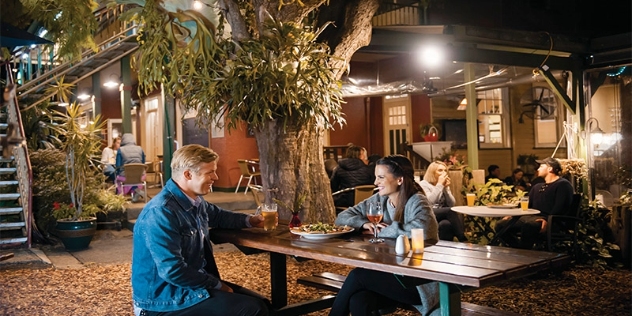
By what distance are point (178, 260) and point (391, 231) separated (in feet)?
4.60

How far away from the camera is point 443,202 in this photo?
308 inches

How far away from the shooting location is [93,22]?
8.59 meters

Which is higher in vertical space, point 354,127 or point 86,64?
point 86,64

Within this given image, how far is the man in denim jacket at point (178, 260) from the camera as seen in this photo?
3311 millimetres

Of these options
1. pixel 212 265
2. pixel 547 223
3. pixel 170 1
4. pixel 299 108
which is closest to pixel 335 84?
pixel 299 108

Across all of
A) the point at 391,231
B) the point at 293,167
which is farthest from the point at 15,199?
the point at 391,231

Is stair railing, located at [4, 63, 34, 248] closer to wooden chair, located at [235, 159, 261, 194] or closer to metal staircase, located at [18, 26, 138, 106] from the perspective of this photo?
metal staircase, located at [18, 26, 138, 106]

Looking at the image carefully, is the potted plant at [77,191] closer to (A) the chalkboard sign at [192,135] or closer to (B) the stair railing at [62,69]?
(B) the stair railing at [62,69]

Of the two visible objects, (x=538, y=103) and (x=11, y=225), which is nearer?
(x=11, y=225)

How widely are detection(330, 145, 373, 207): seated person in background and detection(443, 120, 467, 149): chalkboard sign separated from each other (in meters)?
7.20

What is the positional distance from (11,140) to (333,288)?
3085 millimetres

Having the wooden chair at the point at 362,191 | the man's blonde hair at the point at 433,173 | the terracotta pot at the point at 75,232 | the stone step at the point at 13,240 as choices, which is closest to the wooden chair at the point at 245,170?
the wooden chair at the point at 362,191

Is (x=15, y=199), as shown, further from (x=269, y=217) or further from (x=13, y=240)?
(x=269, y=217)

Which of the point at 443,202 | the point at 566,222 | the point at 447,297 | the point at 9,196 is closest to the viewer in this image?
the point at 447,297
